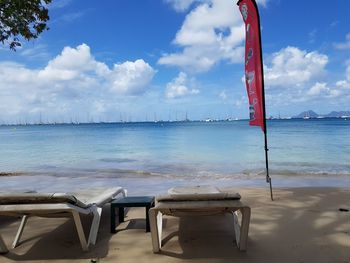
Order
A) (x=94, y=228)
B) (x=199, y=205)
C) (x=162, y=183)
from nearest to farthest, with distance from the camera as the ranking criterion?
(x=199, y=205), (x=94, y=228), (x=162, y=183)

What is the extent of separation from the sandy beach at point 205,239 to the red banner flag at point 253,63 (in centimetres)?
167

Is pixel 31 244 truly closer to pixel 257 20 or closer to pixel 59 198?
pixel 59 198

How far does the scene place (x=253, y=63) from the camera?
6.41 metres

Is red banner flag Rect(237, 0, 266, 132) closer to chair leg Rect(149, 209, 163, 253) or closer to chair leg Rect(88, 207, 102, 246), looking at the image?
chair leg Rect(149, 209, 163, 253)

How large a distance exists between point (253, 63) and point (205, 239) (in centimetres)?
332

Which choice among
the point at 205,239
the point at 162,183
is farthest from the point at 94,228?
the point at 162,183

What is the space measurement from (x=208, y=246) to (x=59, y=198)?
5.61 feet

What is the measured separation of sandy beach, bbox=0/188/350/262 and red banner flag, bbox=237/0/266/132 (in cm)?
167

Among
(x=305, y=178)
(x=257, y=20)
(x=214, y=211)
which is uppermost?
(x=257, y=20)

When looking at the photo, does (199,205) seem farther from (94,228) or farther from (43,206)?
(43,206)

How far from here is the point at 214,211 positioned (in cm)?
396

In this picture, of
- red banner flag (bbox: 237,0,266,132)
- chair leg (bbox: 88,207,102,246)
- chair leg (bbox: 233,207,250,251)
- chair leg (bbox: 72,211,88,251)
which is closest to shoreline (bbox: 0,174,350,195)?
red banner flag (bbox: 237,0,266,132)

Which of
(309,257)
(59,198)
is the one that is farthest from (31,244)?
(309,257)

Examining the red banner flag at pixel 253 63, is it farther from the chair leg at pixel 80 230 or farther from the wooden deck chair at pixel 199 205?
the chair leg at pixel 80 230
